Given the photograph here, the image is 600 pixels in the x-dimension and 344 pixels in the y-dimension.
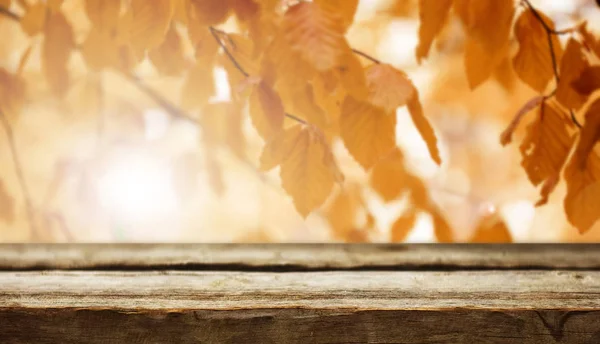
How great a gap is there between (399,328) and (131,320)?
248 millimetres

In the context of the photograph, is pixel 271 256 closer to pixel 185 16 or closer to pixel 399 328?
pixel 399 328

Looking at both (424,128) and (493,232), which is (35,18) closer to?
(424,128)

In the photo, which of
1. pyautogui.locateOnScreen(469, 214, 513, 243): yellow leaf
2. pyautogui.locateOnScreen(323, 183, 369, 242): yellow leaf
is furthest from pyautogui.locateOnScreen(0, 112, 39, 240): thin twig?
pyautogui.locateOnScreen(469, 214, 513, 243): yellow leaf

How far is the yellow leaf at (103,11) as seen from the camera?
26.7 inches

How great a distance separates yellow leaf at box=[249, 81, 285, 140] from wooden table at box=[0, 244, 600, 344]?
0.61ft

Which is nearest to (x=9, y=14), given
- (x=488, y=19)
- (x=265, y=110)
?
(x=265, y=110)

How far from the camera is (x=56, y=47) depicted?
0.73 metres

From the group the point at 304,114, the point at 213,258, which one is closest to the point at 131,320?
the point at 213,258

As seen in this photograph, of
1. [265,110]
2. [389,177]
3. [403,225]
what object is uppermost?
[265,110]

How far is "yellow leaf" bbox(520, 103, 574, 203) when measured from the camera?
621mm

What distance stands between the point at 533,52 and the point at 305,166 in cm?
43

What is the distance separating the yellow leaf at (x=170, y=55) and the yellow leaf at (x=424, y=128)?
0.41 m

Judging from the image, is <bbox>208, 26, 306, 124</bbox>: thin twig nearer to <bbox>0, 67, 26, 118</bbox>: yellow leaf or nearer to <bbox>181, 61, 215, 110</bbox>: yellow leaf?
<bbox>181, 61, 215, 110</bbox>: yellow leaf

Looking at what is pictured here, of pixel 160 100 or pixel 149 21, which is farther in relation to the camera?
pixel 160 100
